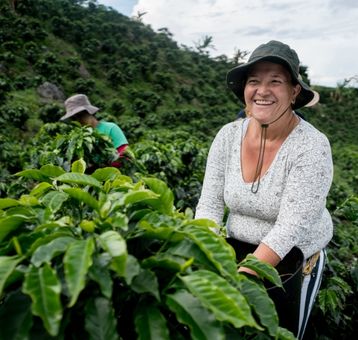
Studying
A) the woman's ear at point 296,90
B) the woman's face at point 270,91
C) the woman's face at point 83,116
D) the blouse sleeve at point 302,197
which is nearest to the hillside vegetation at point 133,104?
the woman's face at point 83,116

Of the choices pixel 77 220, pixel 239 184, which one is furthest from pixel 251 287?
pixel 239 184

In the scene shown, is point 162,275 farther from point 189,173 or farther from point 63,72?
point 63,72

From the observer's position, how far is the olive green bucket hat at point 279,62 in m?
1.51

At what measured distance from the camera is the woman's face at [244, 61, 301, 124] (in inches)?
61.6

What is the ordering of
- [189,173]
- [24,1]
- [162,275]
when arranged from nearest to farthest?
[162,275], [189,173], [24,1]

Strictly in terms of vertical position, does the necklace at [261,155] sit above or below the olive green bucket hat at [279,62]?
below

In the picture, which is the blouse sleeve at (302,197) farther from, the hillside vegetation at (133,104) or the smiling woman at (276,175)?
the hillside vegetation at (133,104)

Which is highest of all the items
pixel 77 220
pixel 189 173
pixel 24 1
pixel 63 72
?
pixel 24 1

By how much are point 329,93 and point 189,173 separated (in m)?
26.8

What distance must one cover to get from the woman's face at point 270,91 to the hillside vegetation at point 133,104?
69 cm

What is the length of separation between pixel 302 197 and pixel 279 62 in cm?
47

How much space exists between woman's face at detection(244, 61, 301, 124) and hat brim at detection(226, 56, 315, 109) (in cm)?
3

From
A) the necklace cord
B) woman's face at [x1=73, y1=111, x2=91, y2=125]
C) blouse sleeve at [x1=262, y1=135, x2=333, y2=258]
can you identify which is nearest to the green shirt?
woman's face at [x1=73, y1=111, x2=91, y2=125]

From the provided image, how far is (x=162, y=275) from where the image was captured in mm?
892
